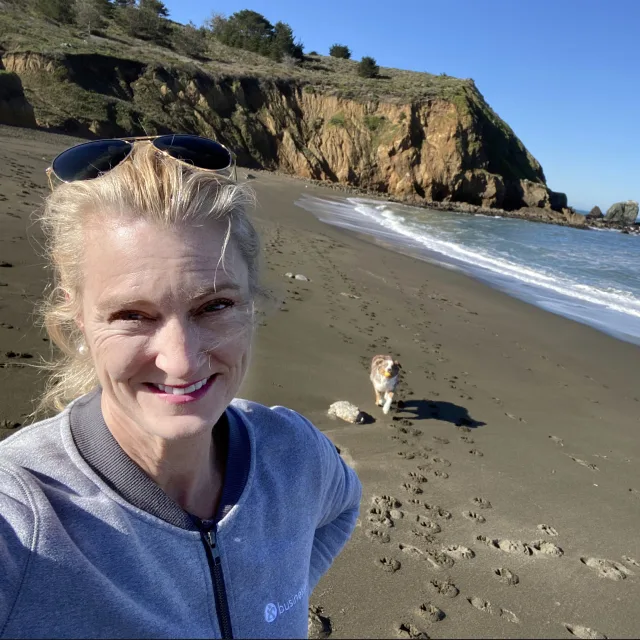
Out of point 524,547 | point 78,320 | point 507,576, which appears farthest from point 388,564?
point 78,320

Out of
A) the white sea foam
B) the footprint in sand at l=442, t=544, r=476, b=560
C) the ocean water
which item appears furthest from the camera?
the white sea foam

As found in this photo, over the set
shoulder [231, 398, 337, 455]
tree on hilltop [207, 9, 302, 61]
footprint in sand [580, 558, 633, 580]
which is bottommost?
footprint in sand [580, 558, 633, 580]

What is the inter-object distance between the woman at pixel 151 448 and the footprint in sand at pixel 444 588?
2320 millimetres

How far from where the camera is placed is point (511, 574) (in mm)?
3699

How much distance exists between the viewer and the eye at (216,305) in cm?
137

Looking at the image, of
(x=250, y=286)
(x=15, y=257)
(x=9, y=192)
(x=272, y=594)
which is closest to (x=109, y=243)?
(x=250, y=286)

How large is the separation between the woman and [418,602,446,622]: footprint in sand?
2109 mm

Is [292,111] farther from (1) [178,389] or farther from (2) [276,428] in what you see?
(1) [178,389]

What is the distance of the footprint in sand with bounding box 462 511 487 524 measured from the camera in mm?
4328

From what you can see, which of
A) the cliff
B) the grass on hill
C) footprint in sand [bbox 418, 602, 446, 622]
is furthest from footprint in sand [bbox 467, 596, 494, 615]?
the grass on hill

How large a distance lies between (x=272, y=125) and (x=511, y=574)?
46.4 m

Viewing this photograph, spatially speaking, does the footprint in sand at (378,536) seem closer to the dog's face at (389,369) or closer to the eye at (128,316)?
the dog's face at (389,369)

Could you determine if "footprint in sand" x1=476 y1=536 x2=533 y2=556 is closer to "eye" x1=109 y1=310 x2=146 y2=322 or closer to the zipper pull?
the zipper pull

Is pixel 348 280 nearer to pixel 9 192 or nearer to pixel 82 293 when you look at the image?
pixel 9 192
